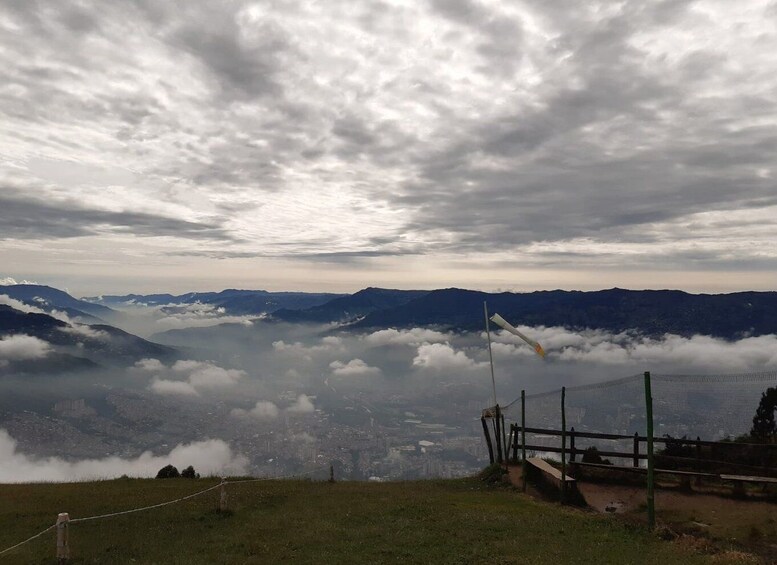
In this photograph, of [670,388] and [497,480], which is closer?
[670,388]

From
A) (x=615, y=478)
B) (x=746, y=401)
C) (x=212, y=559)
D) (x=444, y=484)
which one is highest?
(x=746, y=401)

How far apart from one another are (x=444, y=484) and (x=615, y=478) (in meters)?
9.26

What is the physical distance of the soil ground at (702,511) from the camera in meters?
14.9

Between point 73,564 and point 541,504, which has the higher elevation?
point 73,564

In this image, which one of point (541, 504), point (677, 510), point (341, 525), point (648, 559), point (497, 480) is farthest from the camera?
point (497, 480)

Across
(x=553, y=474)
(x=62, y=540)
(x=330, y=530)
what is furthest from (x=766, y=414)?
(x=62, y=540)

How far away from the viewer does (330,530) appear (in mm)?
16328

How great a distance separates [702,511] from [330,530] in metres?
13.8

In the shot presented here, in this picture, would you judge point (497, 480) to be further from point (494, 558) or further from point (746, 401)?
point (494, 558)

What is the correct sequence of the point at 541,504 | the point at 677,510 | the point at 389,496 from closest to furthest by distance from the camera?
the point at 677,510 < the point at 541,504 < the point at 389,496

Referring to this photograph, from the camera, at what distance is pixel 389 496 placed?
2303cm

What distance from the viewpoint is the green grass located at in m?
13.5

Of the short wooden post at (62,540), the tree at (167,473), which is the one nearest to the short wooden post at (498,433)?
the tree at (167,473)

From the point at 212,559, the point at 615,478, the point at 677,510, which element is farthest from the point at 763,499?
the point at 212,559
